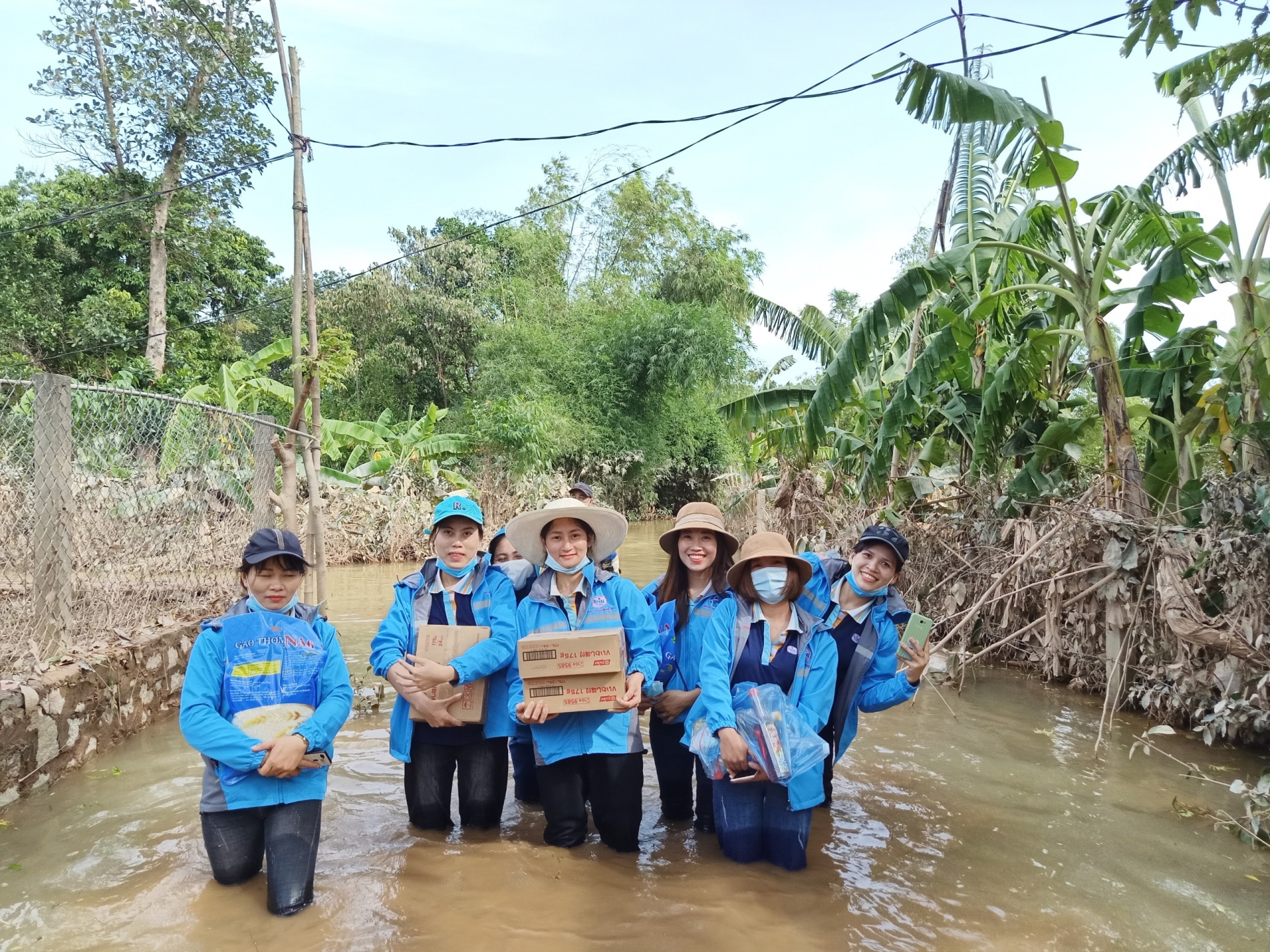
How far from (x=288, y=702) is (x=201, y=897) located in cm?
88

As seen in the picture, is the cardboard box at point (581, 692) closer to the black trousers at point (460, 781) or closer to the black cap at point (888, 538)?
the black trousers at point (460, 781)

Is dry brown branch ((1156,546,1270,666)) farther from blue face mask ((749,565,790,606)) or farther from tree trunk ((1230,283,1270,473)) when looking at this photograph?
blue face mask ((749,565,790,606))

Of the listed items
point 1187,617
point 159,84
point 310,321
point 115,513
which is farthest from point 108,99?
point 1187,617

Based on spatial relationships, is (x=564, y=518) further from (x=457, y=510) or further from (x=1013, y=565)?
(x=1013, y=565)

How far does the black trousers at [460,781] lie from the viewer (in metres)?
4.42

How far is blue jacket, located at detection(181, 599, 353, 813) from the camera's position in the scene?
345 centimetres

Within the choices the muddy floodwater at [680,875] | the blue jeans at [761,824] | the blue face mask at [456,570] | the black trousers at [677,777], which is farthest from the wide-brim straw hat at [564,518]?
the muddy floodwater at [680,875]

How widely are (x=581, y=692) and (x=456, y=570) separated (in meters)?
0.93

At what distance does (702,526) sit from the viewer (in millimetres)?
4461

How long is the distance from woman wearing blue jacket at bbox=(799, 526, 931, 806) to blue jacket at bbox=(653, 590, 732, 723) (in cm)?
53

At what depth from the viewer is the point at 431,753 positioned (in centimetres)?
443

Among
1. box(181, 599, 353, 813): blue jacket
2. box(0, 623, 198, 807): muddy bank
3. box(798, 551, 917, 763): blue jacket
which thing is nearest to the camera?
box(181, 599, 353, 813): blue jacket

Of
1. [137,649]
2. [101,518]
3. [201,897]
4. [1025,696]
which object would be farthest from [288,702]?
[1025,696]

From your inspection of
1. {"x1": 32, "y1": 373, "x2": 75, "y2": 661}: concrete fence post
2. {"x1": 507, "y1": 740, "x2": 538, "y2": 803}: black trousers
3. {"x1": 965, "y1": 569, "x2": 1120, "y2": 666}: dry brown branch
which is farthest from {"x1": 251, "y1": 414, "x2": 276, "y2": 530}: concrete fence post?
{"x1": 965, "y1": 569, "x2": 1120, "y2": 666}: dry brown branch
